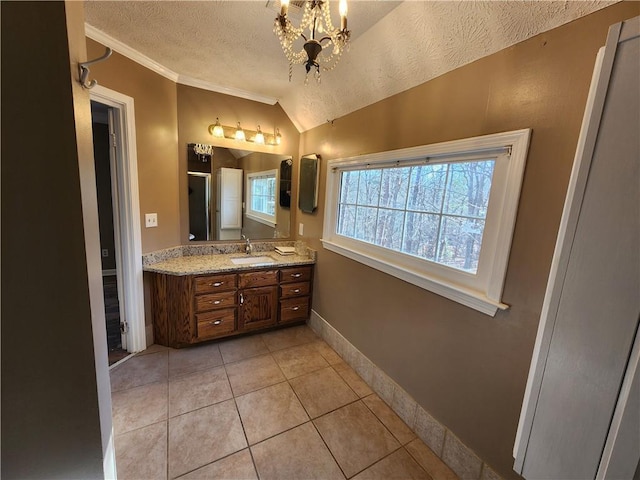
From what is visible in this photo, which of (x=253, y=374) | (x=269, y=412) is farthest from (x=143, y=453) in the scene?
(x=253, y=374)

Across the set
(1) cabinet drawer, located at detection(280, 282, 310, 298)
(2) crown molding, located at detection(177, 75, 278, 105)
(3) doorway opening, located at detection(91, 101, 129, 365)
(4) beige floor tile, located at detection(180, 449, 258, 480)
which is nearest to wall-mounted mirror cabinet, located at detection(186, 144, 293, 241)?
(2) crown molding, located at detection(177, 75, 278, 105)

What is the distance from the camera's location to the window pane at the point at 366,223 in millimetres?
2125

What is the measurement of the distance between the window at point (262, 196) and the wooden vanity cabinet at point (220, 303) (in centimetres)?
71

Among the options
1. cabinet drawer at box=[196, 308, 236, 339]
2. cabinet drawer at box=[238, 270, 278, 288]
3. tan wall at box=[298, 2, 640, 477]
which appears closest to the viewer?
tan wall at box=[298, 2, 640, 477]

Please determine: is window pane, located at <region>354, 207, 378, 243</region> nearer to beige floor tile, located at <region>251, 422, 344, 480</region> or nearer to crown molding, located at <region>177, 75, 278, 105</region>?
beige floor tile, located at <region>251, 422, 344, 480</region>

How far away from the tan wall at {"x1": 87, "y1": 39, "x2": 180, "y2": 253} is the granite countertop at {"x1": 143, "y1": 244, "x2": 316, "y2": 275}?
12cm

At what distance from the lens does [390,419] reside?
5.94 ft

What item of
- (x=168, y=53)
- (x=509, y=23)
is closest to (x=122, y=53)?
(x=168, y=53)

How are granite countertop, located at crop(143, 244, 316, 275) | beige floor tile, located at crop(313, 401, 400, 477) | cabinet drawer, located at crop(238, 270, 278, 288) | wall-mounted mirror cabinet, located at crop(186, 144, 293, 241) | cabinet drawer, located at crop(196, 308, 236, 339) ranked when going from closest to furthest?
1. beige floor tile, located at crop(313, 401, 400, 477)
2. granite countertop, located at crop(143, 244, 316, 275)
3. cabinet drawer, located at crop(196, 308, 236, 339)
4. cabinet drawer, located at crop(238, 270, 278, 288)
5. wall-mounted mirror cabinet, located at crop(186, 144, 293, 241)

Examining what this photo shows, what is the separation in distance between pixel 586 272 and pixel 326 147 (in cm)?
228

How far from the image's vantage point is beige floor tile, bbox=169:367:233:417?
1806 millimetres

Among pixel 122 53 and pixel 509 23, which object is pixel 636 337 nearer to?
pixel 509 23

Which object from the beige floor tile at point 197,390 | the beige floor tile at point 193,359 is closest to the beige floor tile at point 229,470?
the beige floor tile at point 197,390

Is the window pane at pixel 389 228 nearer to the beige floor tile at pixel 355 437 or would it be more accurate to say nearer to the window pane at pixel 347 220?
the window pane at pixel 347 220
